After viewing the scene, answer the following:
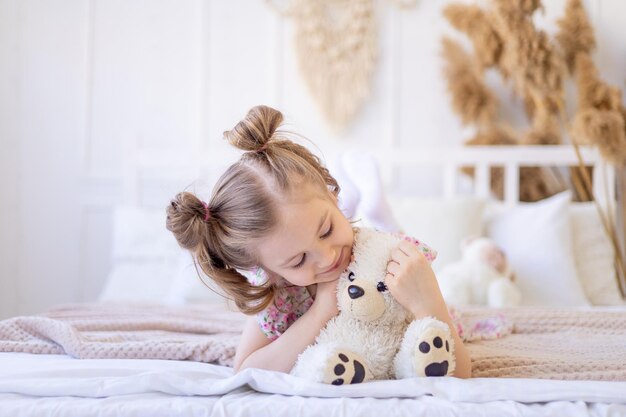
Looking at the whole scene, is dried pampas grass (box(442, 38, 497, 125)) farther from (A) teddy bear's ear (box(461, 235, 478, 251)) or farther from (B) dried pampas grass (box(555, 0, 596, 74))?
(A) teddy bear's ear (box(461, 235, 478, 251))

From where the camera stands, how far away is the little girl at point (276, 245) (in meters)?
1.01

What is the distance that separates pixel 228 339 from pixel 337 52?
169cm

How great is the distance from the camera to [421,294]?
1010 mm

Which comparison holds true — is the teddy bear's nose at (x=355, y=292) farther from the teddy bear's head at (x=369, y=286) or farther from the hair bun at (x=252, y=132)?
the hair bun at (x=252, y=132)

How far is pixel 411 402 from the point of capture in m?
0.89

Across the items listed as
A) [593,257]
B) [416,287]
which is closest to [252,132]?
[416,287]

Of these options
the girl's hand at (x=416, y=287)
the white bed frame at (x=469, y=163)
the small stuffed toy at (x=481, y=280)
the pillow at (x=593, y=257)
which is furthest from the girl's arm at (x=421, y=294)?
the white bed frame at (x=469, y=163)

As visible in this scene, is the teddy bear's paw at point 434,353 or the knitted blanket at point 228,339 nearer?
the teddy bear's paw at point 434,353

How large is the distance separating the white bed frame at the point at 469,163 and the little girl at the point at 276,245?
151 cm

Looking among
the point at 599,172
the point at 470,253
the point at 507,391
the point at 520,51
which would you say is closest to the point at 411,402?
the point at 507,391

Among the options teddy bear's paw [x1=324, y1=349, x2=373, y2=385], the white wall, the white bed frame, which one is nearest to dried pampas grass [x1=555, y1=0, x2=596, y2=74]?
the white bed frame

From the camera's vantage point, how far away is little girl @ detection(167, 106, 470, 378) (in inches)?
39.9

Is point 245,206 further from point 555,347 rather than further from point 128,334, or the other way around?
point 555,347

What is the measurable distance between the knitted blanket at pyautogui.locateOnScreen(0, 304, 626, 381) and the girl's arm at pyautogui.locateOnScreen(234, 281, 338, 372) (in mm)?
168
